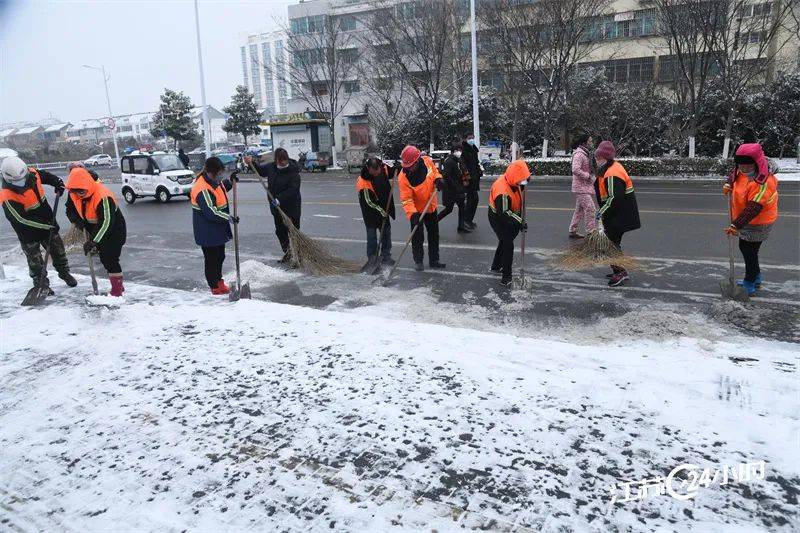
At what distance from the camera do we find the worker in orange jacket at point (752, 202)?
5.70 metres

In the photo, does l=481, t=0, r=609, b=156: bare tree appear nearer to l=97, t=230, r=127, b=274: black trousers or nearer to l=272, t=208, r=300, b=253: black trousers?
l=272, t=208, r=300, b=253: black trousers

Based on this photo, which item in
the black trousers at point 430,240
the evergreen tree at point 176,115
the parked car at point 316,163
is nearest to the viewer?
the black trousers at point 430,240

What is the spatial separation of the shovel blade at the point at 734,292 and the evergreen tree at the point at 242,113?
5337 centimetres

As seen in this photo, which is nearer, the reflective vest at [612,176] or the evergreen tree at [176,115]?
the reflective vest at [612,176]

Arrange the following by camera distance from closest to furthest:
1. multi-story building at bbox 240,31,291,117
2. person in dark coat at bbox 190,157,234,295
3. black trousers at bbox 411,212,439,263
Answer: person in dark coat at bbox 190,157,234,295 < black trousers at bbox 411,212,439,263 < multi-story building at bbox 240,31,291,117

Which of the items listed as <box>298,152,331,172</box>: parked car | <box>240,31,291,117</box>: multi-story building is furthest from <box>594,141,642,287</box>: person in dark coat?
<box>240,31,291,117</box>: multi-story building

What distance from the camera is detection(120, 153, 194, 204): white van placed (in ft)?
62.4

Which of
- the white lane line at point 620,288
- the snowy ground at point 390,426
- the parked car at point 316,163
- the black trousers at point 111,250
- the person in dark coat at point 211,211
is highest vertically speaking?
the parked car at point 316,163

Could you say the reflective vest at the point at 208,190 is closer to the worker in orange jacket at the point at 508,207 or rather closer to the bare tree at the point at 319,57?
the worker in orange jacket at the point at 508,207

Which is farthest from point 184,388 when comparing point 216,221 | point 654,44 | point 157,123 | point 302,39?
point 157,123

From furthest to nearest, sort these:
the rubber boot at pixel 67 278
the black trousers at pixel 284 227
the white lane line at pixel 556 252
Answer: the black trousers at pixel 284 227, the rubber boot at pixel 67 278, the white lane line at pixel 556 252

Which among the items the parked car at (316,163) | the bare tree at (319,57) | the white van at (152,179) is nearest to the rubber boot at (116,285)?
the white van at (152,179)

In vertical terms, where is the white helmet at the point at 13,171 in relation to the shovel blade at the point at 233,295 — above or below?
above

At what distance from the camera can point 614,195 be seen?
6371 mm
